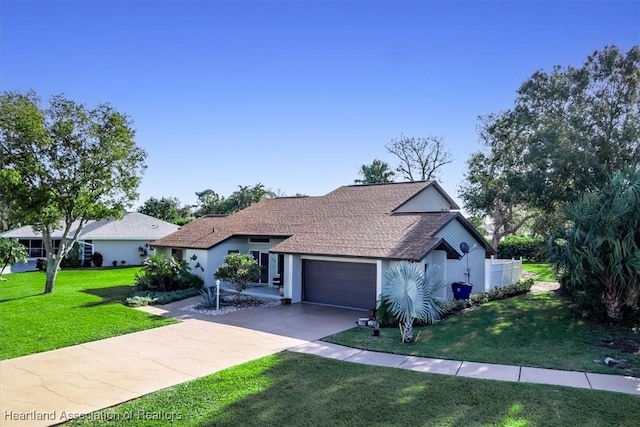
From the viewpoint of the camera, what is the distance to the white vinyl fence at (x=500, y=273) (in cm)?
2036

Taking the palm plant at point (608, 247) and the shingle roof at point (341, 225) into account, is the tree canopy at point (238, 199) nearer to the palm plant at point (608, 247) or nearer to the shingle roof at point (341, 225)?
the shingle roof at point (341, 225)

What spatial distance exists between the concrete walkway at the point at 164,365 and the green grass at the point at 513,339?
24.3 inches

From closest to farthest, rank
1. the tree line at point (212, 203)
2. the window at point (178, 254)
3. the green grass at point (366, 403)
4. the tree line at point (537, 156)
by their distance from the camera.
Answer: the green grass at point (366, 403) < the tree line at point (537, 156) < the window at point (178, 254) < the tree line at point (212, 203)

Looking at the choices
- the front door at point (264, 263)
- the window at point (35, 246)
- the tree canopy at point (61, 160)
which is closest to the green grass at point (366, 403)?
the front door at point (264, 263)

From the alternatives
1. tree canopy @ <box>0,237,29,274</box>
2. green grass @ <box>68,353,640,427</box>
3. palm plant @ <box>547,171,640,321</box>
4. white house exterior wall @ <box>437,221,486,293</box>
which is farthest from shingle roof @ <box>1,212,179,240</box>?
palm plant @ <box>547,171,640,321</box>

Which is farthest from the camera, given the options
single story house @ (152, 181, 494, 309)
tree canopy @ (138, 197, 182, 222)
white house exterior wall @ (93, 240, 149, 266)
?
tree canopy @ (138, 197, 182, 222)

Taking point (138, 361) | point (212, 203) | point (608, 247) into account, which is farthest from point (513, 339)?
point (212, 203)

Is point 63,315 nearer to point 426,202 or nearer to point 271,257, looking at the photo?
point 271,257

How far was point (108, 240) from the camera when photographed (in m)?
35.9

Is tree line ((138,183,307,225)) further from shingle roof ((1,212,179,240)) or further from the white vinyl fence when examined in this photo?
the white vinyl fence

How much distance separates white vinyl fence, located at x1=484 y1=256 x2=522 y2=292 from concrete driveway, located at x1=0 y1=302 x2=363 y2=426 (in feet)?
26.2

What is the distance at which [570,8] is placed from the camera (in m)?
14.0

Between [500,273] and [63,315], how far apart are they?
20474mm

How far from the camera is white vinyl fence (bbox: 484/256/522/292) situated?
66.8 feet
